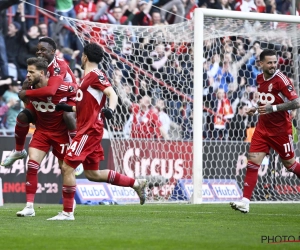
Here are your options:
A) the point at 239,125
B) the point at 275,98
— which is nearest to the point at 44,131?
the point at 275,98

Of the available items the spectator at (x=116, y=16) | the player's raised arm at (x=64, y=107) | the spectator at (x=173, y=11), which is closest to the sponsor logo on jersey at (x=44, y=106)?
the player's raised arm at (x=64, y=107)

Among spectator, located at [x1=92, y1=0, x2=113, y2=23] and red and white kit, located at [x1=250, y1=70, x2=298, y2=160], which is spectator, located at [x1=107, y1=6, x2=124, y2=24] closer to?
spectator, located at [x1=92, y1=0, x2=113, y2=23]

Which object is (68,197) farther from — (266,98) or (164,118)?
(164,118)

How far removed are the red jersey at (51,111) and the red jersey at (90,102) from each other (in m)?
0.91

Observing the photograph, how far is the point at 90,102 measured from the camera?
9.93 meters

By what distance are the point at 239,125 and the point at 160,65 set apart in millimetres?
2531

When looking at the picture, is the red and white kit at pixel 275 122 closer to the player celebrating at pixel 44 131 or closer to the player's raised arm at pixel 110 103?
the player celebrating at pixel 44 131

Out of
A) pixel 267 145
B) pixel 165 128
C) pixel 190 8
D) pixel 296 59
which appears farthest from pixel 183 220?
pixel 190 8

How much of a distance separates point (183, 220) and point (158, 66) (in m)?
6.76

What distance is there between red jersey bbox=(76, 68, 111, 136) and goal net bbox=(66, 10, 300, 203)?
5901 mm

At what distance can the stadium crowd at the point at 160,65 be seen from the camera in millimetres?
16328

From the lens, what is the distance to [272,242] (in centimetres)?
735

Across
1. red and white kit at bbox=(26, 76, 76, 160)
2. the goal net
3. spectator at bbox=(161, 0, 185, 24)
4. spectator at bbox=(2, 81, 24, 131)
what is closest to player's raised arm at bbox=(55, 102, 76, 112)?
red and white kit at bbox=(26, 76, 76, 160)

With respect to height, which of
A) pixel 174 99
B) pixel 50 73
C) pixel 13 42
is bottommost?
pixel 174 99
